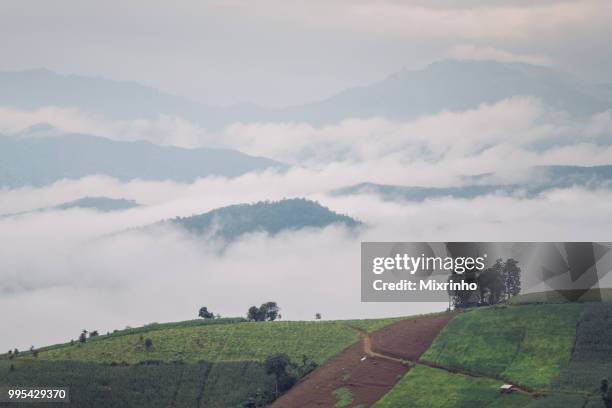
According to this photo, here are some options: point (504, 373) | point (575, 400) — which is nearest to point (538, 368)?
point (504, 373)

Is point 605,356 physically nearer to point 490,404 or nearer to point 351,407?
point 490,404

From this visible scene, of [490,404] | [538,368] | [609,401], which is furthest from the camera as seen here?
[538,368]

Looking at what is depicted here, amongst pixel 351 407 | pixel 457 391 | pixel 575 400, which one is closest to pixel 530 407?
pixel 575 400

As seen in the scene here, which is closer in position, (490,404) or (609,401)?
(609,401)

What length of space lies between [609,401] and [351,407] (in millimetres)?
47342

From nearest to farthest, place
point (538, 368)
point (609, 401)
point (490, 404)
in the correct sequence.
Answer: point (609, 401) → point (490, 404) → point (538, 368)

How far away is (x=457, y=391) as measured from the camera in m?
194

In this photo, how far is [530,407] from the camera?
175500mm

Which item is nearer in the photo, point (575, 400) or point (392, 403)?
point (575, 400)

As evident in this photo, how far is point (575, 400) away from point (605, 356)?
80.0 ft

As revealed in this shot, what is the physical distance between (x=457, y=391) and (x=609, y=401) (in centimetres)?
3060

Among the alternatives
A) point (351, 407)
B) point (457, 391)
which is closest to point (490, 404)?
point (457, 391)

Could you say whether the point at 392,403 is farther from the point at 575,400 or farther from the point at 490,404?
the point at 575,400

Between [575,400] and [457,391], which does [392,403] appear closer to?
[457,391]
